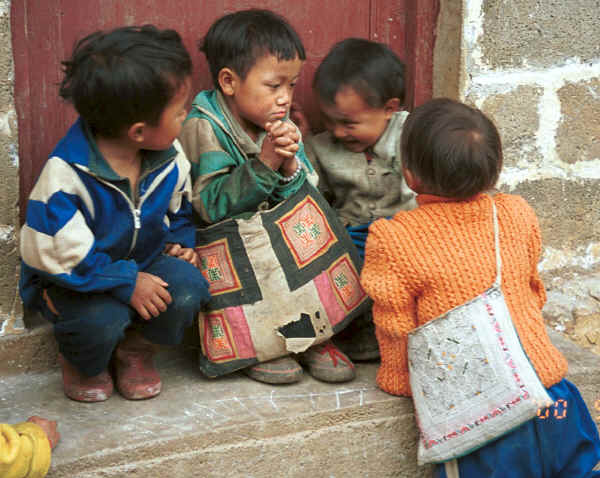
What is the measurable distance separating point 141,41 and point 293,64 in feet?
2.15

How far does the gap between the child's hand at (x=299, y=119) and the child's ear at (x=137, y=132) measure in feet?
2.81

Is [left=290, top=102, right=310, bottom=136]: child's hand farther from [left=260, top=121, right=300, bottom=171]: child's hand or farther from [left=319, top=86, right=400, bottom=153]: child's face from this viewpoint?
[left=260, top=121, right=300, bottom=171]: child's hand

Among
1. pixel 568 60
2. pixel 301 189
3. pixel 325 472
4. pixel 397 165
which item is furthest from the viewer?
pixel 568 60

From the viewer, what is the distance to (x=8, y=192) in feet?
7.73

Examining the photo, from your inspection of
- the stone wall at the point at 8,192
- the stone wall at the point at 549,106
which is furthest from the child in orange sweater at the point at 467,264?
the stone wall at the point at 8,192

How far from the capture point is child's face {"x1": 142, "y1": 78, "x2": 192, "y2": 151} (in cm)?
219

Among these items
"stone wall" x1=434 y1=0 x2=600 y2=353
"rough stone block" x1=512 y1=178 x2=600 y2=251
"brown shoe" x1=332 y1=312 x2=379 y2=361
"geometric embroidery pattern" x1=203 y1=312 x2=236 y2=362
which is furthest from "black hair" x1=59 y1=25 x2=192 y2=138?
"rough stone block" x1=512 y1=178 x2=600 y2=251

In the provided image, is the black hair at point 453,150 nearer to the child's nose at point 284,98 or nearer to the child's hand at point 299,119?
the child's nose at point 284,98

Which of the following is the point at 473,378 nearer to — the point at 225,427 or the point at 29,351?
the point at 225,427

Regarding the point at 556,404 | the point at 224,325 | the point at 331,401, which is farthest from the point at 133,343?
the point at 556,404

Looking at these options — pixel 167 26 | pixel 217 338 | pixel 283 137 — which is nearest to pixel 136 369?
pixel 217 338

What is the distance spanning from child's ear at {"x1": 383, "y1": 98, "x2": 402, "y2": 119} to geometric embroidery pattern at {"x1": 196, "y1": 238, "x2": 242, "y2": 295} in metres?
0.80

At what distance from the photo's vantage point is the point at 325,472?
2.33m

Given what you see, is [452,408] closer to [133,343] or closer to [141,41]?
[133,343]
